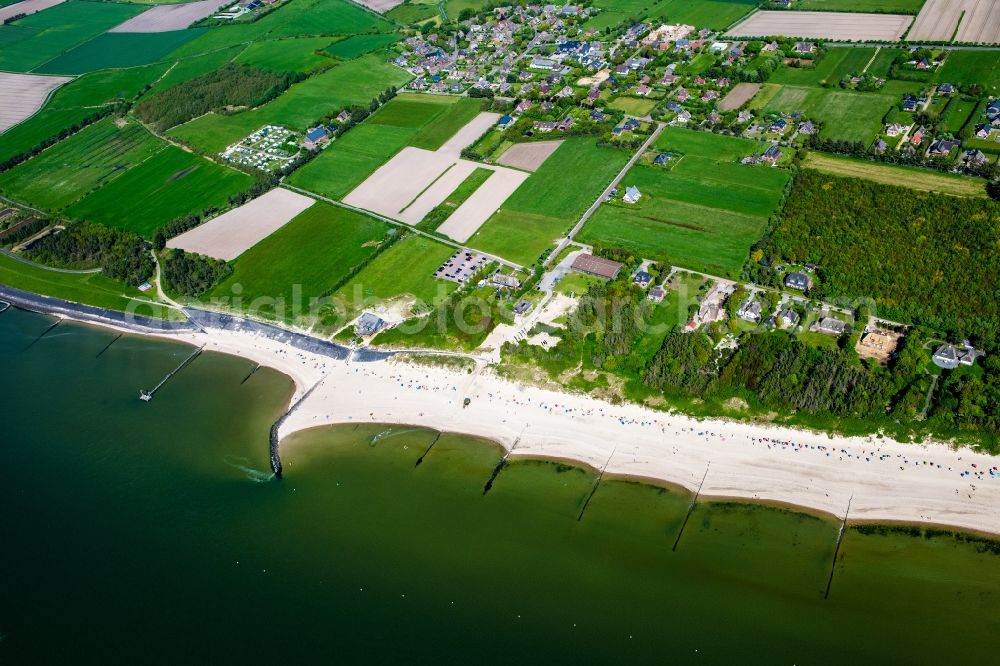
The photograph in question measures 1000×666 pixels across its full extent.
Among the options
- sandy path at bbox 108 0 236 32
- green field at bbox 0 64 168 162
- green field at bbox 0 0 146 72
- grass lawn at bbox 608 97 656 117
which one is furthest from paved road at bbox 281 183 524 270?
green field at bbox 0 0 146 72

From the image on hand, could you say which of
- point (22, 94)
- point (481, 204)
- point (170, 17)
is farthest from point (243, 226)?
point (170, 17)

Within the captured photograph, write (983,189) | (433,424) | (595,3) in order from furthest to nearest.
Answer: (595,3)
(983,189)
(433,424)

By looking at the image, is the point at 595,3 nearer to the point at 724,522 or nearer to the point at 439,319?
the point at 439,319

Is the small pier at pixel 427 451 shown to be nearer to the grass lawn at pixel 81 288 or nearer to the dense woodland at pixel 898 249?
the dense woodland at pixel 898 249

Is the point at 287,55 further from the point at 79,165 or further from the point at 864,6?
the point at 864,6

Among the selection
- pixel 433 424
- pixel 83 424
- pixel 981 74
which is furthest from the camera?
pixel 981 74

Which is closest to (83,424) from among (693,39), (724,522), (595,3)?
(724,522)
